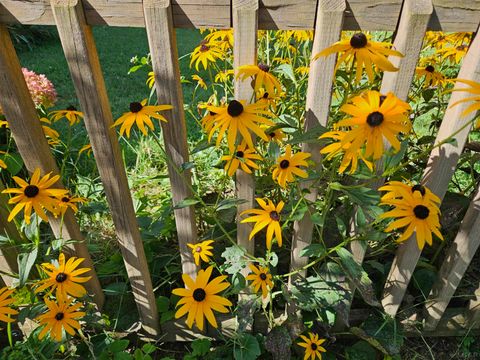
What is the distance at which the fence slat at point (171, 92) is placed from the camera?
43.6 inches

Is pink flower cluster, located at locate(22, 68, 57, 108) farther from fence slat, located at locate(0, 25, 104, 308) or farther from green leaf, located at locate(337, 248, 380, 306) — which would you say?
green leaf, located at locate(337, 248, 380, 306)

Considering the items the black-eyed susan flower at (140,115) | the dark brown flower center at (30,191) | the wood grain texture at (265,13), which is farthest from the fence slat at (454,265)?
the dark brown flower center at (30,191)

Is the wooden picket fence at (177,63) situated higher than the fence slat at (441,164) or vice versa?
the wooden picket fence at (177,63)

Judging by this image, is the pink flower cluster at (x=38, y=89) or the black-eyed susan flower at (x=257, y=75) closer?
the black-eyed susan flower at (x=257, y=75)

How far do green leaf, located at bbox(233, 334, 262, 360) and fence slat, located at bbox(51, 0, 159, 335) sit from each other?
40cm

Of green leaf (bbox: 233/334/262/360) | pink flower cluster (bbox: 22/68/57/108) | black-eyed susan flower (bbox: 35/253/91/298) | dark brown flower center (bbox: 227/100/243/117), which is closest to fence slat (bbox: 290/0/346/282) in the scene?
dark brown flower center (bbox: 227/100/243/117)

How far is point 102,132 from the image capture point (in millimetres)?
1311

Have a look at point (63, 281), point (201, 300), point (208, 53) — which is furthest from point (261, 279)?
point (208, 53)

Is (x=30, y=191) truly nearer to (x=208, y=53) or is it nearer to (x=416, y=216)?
(x=208, y=53)

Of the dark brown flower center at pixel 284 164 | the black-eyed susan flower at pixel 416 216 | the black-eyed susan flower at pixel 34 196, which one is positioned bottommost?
the black-eyed susan flower at pixel 416 216

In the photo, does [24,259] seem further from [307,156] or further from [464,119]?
[464,119]

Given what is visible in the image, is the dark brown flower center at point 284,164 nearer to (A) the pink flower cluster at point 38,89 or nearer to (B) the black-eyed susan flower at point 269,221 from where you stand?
(B) the black-eyed susan flower at point 269,221

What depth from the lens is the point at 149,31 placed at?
3.71ft

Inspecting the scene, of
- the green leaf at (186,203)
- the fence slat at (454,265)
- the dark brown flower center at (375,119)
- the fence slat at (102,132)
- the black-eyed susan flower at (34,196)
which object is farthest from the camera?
the fence slat at (454,265)
